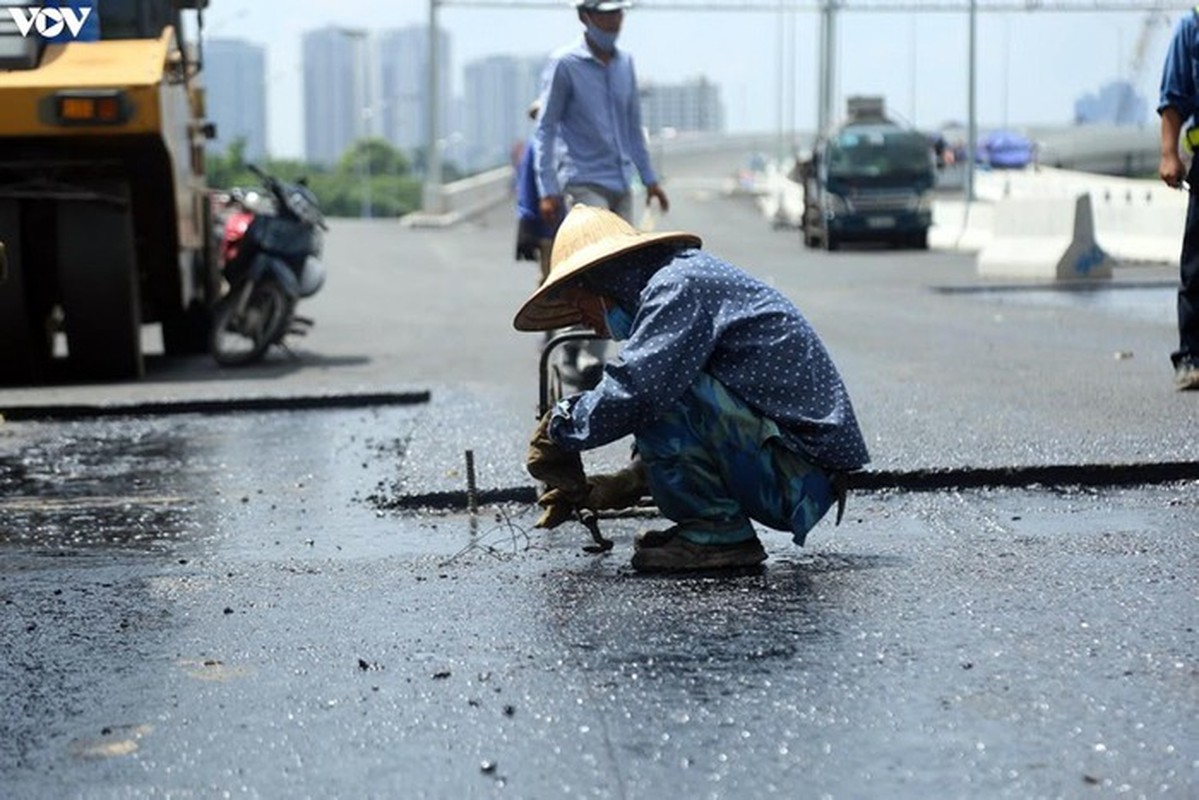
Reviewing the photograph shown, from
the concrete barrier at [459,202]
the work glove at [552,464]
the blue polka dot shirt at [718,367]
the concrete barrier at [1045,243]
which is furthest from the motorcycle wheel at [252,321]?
the concrete barrier at [459,202]

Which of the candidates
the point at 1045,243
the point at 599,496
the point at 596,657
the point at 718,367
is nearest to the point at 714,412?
the point at 718,367

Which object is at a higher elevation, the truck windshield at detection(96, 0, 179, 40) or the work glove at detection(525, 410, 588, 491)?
the truck windshield at detection(96, 0, 179, 40)

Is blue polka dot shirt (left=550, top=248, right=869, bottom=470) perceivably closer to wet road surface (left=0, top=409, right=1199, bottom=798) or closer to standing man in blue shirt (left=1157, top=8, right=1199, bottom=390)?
wet road surface (left=0, top=409, right=1199, bottom=798)

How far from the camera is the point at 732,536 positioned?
623 centimetres

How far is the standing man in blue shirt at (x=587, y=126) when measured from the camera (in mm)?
11117

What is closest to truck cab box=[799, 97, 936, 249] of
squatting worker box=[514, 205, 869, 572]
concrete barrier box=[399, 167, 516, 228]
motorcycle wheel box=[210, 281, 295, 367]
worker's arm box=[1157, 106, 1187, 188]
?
concrete barrier box=[399, 167, 516, 228]

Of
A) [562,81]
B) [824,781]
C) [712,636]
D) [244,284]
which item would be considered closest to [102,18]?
[244,284]

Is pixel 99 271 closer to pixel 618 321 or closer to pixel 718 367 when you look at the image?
pixel 618 321

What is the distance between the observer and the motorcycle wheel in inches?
563

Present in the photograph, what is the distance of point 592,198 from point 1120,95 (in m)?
130

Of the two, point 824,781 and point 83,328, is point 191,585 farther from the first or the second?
point 83,328

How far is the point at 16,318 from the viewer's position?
12797 millimetres

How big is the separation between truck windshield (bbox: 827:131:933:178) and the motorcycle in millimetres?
21528

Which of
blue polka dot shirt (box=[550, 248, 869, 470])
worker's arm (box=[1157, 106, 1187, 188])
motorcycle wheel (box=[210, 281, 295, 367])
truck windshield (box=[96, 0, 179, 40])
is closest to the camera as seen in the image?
blue polka dot shirt (box=[550, 248, 869, 470])
